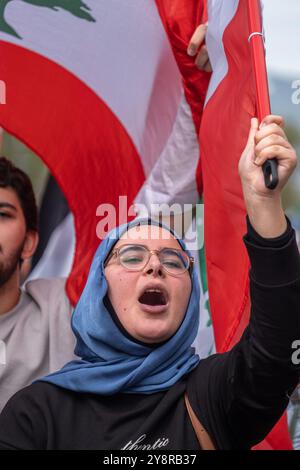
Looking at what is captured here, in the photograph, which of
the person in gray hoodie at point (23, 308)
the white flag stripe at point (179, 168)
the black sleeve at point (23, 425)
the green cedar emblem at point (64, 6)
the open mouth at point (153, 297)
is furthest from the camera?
the white flag stripe at point (179, 168)

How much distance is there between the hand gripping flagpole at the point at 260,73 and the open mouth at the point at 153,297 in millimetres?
501

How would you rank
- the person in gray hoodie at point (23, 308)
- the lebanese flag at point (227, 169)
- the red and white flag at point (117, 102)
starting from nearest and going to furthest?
the lebanese flag at point (227, 169)
the red and white flag at point (117, 102)
the person in gray hoodie at point (23, 308)

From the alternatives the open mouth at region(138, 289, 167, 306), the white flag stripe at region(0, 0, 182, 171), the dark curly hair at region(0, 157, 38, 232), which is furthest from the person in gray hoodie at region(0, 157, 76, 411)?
the open mouth at region(138, 289, 167, 306)

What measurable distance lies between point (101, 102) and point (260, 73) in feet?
4.56

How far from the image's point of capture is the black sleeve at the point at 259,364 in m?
1.75

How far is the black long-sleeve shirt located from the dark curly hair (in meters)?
1.24

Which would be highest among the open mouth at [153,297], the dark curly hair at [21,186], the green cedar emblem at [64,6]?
the green cedar emblem at [64,6]

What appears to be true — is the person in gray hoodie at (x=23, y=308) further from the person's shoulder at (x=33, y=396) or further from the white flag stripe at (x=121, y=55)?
Result: the person's shoulder at (x=33, y=396)

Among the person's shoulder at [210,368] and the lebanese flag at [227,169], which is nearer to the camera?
the person's shoulder at [210,368]

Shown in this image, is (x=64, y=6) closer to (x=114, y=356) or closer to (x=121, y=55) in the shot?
(x=121, y=55)

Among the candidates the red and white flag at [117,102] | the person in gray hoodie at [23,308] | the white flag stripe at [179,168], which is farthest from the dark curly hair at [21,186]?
the white flag stripe at [179,168]

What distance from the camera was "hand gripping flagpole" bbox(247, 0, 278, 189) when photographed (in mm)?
1698

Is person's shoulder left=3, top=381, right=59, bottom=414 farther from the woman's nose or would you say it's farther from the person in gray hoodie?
the person in gray hoodie

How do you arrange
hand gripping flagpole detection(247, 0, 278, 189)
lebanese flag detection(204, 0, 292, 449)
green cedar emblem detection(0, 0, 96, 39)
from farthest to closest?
green cedar emblem detection(0, 0, 96, 39)
lebanese flag detection(204, 0, 292, 449)
hand gripping flagpole detection(247, 0, 278, 189)
